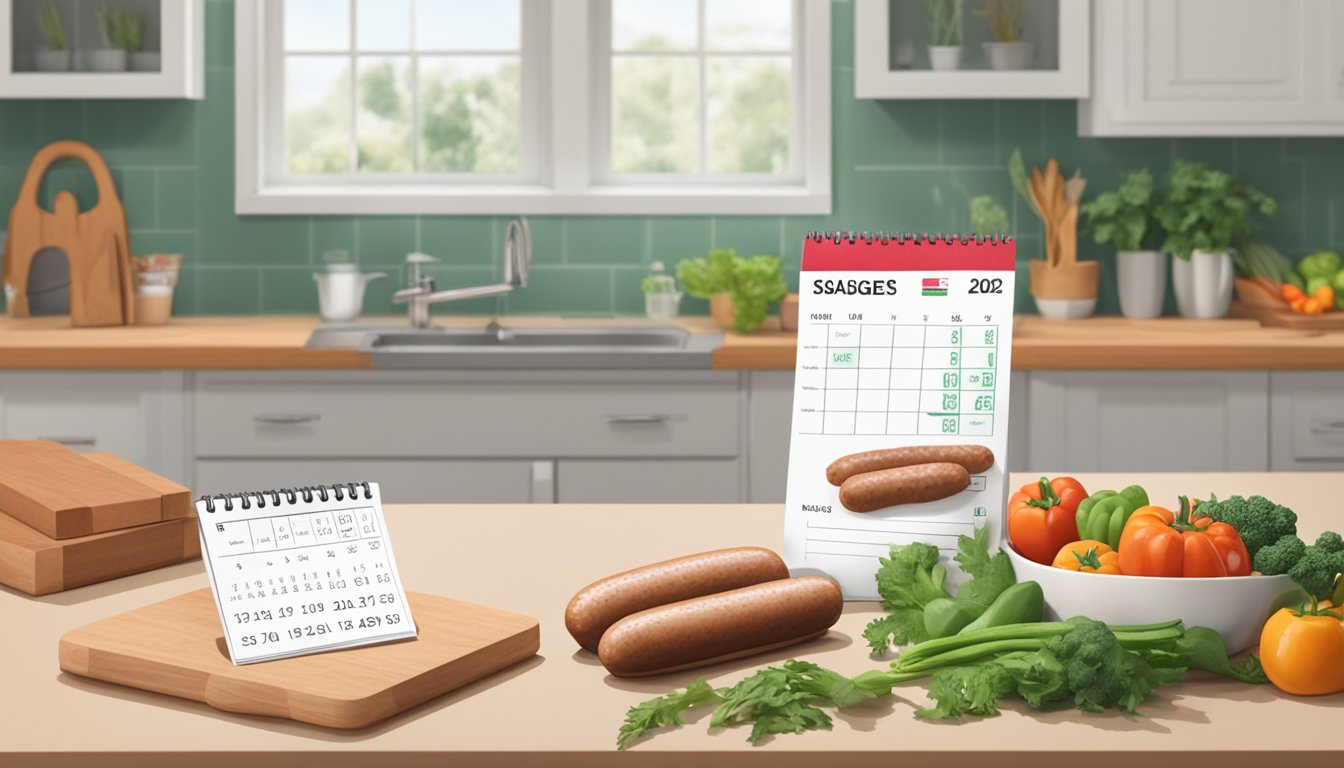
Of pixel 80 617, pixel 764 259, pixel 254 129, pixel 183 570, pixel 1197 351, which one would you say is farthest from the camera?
pixel 254 129

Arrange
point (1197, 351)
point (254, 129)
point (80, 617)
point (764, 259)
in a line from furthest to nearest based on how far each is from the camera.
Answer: point (254, 129)
point (764, 259)
point (1197, 351)
point (80, 617)

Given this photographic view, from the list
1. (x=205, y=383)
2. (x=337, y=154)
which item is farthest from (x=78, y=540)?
(x=337, y=154)

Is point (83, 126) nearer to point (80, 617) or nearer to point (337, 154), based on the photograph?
point (337, 154)

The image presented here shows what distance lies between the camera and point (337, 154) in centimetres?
410

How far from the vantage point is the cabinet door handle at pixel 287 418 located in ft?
10.6

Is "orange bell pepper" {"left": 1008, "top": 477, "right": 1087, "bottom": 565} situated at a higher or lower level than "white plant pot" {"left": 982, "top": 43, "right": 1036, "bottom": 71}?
lower

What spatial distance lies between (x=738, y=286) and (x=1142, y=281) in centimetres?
116

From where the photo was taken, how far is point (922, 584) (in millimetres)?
1258

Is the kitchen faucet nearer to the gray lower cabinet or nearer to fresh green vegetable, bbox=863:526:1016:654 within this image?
the gray lower cabinet

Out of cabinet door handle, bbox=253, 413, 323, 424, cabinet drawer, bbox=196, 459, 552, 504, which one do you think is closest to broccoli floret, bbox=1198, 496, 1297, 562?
cabinet drawer, bbox=196, 459, 552, 504

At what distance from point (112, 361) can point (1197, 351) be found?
2.39 m

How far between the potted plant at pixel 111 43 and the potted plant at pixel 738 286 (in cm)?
153

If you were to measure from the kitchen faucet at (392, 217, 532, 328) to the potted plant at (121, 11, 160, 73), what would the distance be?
813 millimetres

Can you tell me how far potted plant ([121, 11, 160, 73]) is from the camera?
367 cm
